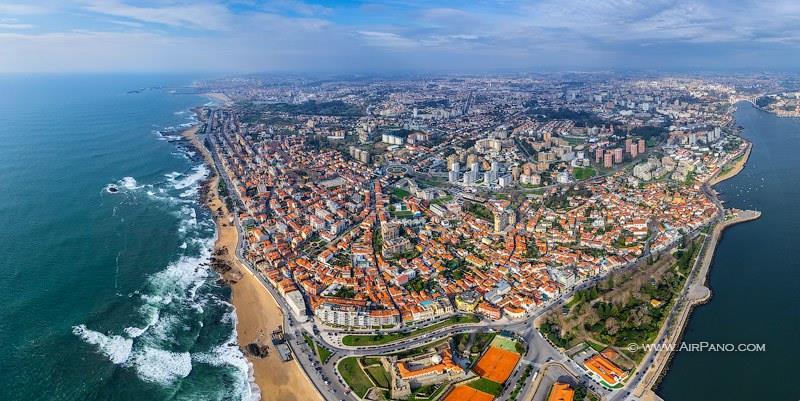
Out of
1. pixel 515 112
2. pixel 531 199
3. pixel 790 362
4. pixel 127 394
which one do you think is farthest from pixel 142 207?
pixel 515 112

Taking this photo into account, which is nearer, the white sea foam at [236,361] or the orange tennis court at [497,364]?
the white sea foam at [236,361]

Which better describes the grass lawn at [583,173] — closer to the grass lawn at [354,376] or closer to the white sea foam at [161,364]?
the grass lawn at [354,376]

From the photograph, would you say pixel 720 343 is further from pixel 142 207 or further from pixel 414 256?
pixel 142 207

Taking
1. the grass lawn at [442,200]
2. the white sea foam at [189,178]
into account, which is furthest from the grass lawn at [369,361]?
the white sea foam at [189,178]

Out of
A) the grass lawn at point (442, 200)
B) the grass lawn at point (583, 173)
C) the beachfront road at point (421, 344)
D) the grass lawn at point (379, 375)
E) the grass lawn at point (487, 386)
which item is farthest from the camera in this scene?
the grass lawn at point (583, 173)

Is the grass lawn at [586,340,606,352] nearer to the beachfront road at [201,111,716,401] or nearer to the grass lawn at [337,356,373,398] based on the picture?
the beachfront road at [201,111,716,401]

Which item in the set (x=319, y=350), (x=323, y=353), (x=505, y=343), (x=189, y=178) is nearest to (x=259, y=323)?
(x=319, y=350)

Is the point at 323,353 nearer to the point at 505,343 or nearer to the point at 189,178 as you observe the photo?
the point at 505,343
